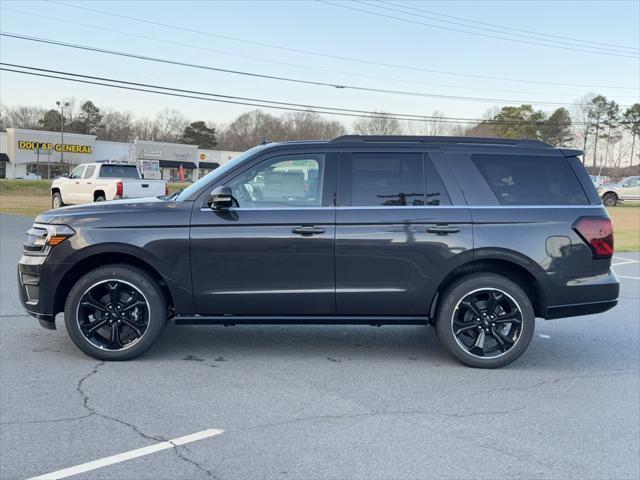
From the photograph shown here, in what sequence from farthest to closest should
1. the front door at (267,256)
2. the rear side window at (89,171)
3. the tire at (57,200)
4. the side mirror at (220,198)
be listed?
the tire at (57,200), the rear side window at (89,171), the front door at (267,256), the side mirror at (220,198)

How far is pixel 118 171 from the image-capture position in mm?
23266

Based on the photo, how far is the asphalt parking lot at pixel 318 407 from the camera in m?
3.35

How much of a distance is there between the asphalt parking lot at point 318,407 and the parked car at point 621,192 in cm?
3391

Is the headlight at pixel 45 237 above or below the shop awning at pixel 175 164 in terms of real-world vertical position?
below

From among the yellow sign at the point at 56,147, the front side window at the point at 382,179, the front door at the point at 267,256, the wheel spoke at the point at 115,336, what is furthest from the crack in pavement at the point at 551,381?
the yellow sign at the point at 56,147

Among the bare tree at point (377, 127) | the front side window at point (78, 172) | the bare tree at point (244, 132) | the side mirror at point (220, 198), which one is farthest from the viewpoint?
the bare tree at point (244, 132)

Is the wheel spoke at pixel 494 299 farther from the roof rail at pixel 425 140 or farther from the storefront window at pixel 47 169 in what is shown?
the storefront window at pixel 47 169

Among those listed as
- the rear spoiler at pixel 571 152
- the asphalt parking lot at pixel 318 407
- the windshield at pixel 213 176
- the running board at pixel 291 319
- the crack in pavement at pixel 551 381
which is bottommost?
the crack in pavement at pixel 551 381

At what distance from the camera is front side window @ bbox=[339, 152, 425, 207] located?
507 centimetres

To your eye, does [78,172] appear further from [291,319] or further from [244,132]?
[244,132]

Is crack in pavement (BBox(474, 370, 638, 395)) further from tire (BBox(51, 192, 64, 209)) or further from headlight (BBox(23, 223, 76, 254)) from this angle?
tire (BBox(51, 192, 64, 209))

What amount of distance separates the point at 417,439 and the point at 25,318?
4821 mm

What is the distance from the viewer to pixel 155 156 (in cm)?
6494

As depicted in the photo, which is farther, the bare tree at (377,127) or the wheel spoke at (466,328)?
the bare tree at (377,127)
